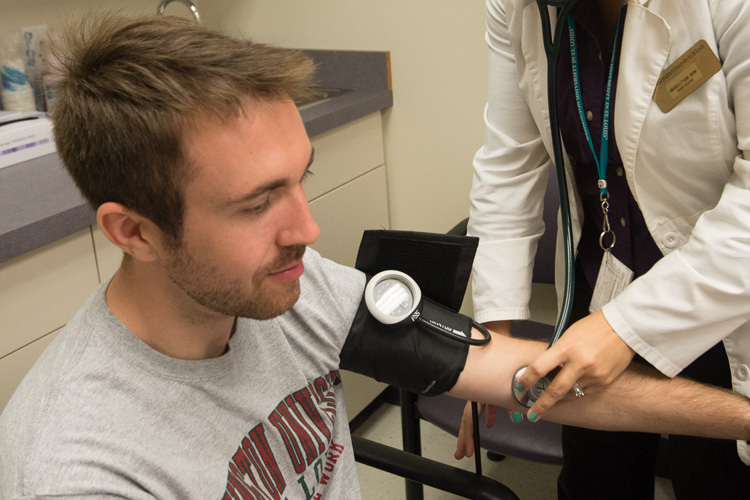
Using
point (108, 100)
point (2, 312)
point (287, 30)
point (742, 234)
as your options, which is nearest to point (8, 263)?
point (2, 312)

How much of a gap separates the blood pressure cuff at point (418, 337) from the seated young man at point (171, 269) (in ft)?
0.65

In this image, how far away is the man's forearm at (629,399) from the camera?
0.99 metres

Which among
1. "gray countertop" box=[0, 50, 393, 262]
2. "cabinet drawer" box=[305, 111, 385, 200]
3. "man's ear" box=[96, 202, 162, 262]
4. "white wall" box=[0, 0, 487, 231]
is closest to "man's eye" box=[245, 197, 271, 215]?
"man's ear" box=[96, 202, 162, 262]

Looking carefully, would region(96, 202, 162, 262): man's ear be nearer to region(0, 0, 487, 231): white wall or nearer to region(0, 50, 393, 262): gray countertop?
region(0, 50, 393, 262): gray countertop

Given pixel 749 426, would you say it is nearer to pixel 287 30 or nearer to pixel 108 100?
pixel 108 100

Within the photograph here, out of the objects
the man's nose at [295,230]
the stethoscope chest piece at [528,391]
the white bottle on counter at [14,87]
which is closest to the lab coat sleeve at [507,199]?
the stethoscope chest piece at [528,391]

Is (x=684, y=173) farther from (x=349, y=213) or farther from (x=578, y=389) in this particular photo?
(x=349, y=213)

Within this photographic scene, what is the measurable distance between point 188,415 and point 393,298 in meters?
0.39

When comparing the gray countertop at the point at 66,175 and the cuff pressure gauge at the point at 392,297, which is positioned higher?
the gray countertop at the point at 66,175

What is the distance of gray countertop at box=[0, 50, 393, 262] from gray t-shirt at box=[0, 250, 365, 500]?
0.22 metres

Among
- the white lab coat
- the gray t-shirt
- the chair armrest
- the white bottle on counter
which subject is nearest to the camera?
the gray t-shirt

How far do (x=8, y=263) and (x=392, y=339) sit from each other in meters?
0.72

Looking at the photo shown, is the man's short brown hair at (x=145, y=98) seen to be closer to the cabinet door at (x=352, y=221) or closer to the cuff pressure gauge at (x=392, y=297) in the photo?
the cuff pressure gauge at (x=392, y=297)

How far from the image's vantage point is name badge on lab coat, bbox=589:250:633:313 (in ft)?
3.86
